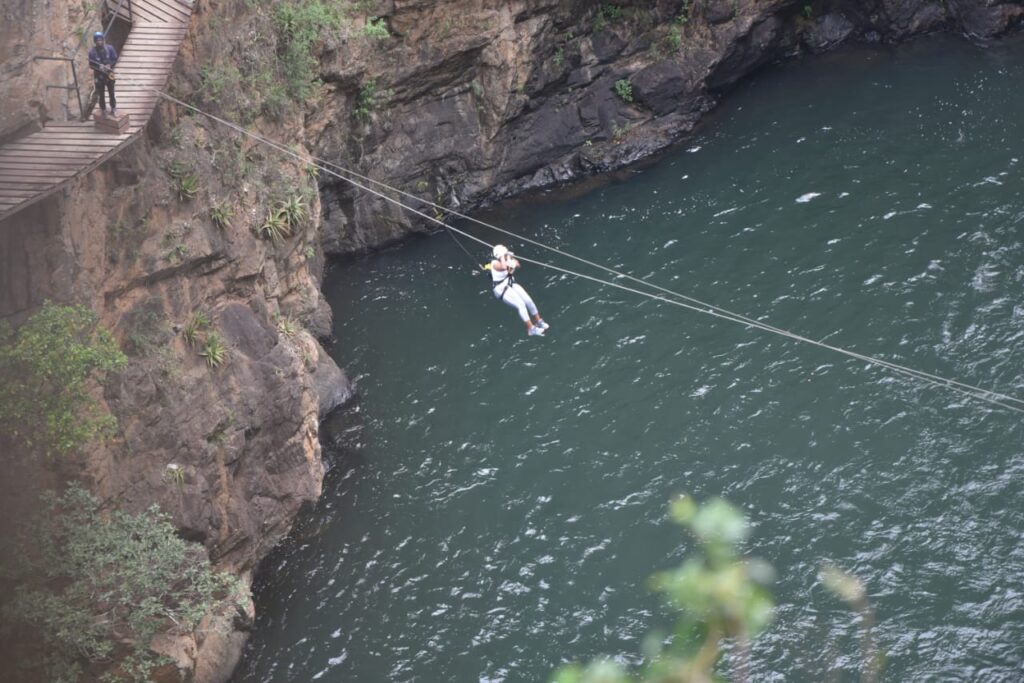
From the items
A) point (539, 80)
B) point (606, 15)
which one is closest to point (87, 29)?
point (539, 80)

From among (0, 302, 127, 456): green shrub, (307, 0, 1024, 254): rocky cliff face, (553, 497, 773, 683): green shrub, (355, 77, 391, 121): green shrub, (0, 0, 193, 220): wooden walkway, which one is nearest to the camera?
(553, 497, 773, 683): green shrub

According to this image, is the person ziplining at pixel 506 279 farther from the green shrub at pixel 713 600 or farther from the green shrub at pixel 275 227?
the green shrub at pixel 713 600

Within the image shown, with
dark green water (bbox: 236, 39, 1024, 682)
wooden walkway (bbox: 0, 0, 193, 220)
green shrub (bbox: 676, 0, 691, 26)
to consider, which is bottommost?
dark green water (bbox: 236, 39, 1024, 682)

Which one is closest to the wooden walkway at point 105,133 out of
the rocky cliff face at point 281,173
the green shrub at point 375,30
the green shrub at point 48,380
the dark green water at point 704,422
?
the rocky cliff face at point 281,173

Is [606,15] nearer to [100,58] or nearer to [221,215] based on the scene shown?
[221,215]

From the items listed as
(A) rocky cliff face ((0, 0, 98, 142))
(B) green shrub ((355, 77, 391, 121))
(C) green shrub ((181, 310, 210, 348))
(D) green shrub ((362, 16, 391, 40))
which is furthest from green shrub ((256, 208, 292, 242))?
(B) green shrub ((355, 77, 391, 121))

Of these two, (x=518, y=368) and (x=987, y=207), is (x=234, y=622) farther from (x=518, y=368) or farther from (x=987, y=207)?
(x=987, y=207)

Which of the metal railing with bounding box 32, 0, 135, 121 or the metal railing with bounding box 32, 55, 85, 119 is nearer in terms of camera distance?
the metal railing with bounding box 32, 55, 85, 119

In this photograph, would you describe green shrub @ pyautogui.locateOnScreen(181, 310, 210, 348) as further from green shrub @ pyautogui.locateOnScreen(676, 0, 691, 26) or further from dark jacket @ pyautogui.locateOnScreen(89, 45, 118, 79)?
green shrub @ pyautogui.locateOnScreen(676, 0, 691, 26)
